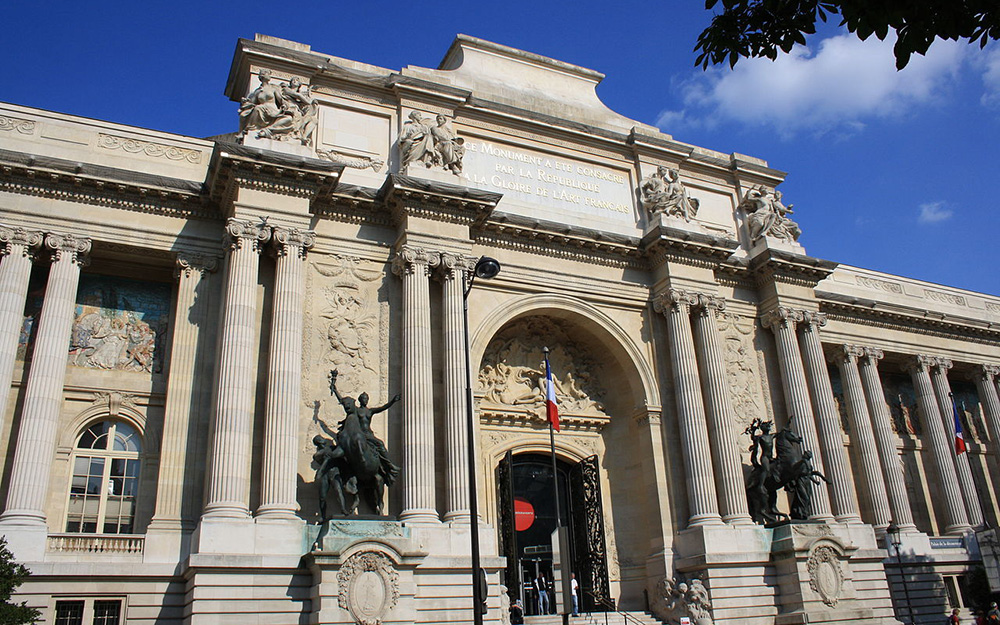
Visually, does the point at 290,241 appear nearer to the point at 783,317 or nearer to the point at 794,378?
the point at 783,317

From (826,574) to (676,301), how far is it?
9.04m

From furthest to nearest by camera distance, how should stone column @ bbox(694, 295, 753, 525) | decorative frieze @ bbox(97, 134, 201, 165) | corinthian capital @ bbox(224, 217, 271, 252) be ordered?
stone column @ bbox(694, 295, 753, 525) → decorative frieze @ bbox(97, 134, 201, 165) → corinthian capital @ bbox(224, 217, 271, 252)

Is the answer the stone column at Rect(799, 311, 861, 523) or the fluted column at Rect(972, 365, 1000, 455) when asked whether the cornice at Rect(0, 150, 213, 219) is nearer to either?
the stone column at Rect(799, 311, 861, 523)

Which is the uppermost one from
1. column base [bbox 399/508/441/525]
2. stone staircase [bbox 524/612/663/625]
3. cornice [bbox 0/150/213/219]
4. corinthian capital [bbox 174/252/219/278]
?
cornice [bbox 0/150/213/219]

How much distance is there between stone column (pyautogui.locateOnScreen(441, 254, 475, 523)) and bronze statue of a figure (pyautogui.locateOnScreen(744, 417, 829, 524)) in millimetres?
9342

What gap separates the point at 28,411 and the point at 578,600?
15.7 metres

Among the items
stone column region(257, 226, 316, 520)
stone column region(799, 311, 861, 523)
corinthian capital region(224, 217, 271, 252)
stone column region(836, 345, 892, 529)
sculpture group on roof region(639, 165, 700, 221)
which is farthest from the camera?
stone column region(836, 345, 892, 529)

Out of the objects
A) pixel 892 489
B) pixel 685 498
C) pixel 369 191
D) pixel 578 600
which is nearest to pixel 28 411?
pixel 369 191

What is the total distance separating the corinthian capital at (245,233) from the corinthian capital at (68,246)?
3.54 meters

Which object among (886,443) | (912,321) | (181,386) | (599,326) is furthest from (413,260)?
(912,321)

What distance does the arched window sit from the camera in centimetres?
2008

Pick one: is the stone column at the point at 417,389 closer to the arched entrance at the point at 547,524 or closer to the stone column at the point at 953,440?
the arched entrance at the point at 547,524

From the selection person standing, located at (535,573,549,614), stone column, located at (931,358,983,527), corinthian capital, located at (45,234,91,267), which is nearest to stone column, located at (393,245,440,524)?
person standing, located at (535,573,549,614)

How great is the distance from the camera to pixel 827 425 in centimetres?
2786
